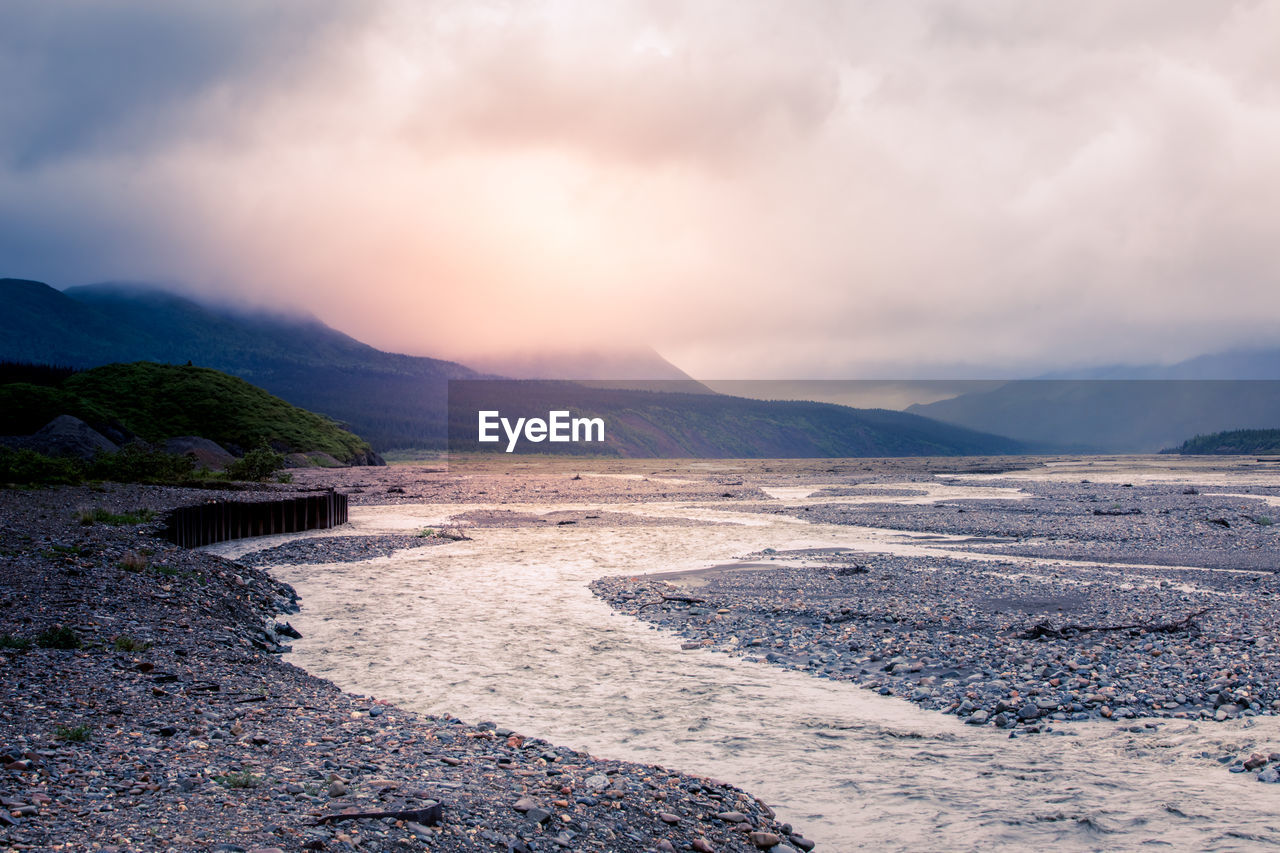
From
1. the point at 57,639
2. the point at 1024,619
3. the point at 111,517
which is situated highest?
the point at 111,517

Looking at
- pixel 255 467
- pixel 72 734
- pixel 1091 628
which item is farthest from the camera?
pixel 255 467

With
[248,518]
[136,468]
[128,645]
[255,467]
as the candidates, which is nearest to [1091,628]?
[128,645]

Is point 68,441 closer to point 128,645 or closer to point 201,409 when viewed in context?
point 201,409

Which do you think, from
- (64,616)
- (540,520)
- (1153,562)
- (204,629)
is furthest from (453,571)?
(1153,562)

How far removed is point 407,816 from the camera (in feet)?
23.6

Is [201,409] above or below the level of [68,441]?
above

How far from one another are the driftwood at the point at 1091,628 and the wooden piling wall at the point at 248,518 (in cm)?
2711

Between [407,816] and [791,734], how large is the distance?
6166mm

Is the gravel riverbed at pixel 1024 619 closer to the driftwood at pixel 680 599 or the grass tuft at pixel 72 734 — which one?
Answer: the driftwood at pixel 680 599

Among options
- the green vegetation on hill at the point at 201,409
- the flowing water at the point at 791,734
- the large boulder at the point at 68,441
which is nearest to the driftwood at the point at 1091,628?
the flowing water at the point at 791,734

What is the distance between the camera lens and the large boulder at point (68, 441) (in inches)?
2422

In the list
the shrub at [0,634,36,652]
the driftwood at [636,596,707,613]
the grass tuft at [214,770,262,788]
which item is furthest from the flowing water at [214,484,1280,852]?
the shrub at [0,634,36,652]

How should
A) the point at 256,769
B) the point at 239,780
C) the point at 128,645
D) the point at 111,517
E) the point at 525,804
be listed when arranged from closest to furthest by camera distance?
the point at 239,780, the point at 525,804, the point at 256,769, the point at 128,645, the point at 111,517

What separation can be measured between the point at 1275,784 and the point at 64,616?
17.7 meters
